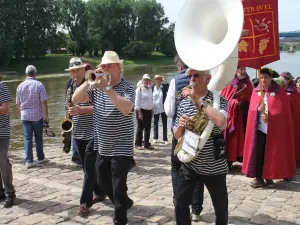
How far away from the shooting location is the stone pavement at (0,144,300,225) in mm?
4906

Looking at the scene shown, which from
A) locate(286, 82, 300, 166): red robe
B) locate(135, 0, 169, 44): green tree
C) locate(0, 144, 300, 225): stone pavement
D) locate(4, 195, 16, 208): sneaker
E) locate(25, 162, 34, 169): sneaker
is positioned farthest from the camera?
locate(135, 0, 169, 44): green tree

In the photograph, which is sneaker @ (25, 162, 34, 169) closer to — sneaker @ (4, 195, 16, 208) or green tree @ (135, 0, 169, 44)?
sneaker @ (4, 195, 16, 208)

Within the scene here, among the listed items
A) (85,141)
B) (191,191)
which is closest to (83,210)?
(85,141)

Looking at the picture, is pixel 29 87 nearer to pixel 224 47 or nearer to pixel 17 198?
pixel 17 198

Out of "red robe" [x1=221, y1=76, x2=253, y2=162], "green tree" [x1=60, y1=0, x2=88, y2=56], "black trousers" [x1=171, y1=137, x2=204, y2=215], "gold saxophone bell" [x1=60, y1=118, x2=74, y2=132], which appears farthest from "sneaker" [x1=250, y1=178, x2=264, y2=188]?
"green tree" [x1=60, y1=0, x2=88, y2=56]

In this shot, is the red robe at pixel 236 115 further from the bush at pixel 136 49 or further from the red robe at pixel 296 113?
the bush at pixel 136 49

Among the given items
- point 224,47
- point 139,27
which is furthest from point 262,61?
point 139,27

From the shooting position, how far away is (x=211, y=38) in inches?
142

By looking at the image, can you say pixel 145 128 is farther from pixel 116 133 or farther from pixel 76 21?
pixel 76 21

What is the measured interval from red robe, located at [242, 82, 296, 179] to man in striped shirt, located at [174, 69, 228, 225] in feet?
8.80

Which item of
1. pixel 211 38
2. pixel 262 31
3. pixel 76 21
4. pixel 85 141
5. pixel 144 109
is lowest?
pixel 144 109

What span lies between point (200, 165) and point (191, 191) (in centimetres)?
29

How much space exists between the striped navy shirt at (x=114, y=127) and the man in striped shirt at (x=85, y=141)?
24.6 inches

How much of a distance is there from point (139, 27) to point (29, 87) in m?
72.7
